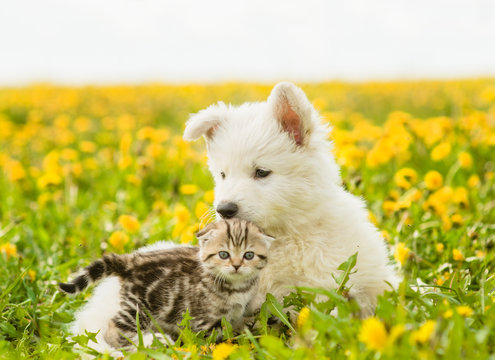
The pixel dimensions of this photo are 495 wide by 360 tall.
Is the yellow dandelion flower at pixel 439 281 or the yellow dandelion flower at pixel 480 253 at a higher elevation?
the yellow dandelion flower at pixel 480 253

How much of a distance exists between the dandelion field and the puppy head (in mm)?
514

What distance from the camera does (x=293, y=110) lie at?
3.34 m

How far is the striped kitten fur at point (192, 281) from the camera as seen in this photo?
9.85 feet

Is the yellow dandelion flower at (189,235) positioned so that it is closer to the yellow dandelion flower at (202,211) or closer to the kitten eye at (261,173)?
the yellow dandelion flower at (202,211)

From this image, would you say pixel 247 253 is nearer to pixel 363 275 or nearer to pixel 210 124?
pixel 363 275

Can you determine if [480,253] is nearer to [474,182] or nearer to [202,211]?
[474,182]

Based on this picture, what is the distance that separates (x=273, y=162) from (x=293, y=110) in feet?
1.15

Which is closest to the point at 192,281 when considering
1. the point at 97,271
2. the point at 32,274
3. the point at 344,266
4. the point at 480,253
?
the point at 97,271

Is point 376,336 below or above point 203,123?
below

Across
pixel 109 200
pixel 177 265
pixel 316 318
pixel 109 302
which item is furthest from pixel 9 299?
pixel 109 200

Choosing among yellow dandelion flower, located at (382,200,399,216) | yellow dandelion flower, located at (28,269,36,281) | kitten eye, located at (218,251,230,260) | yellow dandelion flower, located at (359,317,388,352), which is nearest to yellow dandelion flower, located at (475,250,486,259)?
yellow dandelion flower, located at (382,200,399,216)

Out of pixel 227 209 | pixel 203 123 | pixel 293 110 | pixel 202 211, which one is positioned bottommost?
pixel 202 211

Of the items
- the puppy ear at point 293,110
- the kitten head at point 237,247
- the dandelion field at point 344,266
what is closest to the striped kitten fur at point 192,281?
the kitten head at point 237,247

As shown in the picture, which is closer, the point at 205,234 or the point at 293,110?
the point at 205,234
